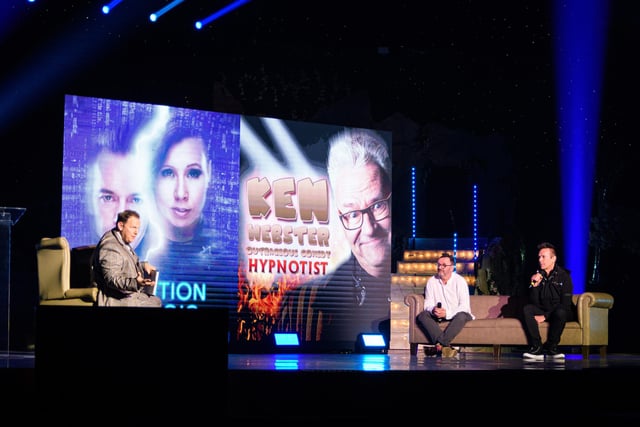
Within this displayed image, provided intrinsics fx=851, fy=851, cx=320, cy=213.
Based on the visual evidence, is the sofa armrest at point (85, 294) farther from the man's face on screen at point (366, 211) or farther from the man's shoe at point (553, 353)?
the man's shoe at point (553, 353)

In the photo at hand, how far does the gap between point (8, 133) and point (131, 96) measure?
2.41 metres

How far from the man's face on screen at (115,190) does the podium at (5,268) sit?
221 centimetres

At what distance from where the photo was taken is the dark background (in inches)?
367

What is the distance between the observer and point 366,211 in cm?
1036

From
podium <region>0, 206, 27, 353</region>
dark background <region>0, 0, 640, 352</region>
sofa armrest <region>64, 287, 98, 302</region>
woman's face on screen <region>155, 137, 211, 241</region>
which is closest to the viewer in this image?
podium <region>0, 206, 27, 353</region>

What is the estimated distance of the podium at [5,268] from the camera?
6156mm

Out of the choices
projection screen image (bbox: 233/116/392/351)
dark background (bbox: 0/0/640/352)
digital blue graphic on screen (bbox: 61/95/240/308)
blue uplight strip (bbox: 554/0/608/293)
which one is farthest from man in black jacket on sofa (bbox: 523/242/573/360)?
dark background (bbox: 0/0/640/352)

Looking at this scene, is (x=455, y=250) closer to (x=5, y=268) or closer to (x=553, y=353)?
(x=553, y=353)

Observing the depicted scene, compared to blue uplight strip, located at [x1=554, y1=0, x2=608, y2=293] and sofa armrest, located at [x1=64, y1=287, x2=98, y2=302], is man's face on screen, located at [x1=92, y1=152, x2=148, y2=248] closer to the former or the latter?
sofa armrest, located at [x1=64, y1=287, x2=98, y2=302]

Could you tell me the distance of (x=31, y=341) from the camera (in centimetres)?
873

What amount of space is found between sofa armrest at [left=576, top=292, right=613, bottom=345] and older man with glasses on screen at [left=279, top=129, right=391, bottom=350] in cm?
277

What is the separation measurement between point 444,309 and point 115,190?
11.8 ft

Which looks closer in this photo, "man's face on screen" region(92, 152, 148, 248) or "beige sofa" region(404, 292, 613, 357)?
"beige sofa" region(404, 292, 613, 357)

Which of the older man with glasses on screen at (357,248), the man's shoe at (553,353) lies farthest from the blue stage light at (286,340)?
the man's shoe at (553,353)
